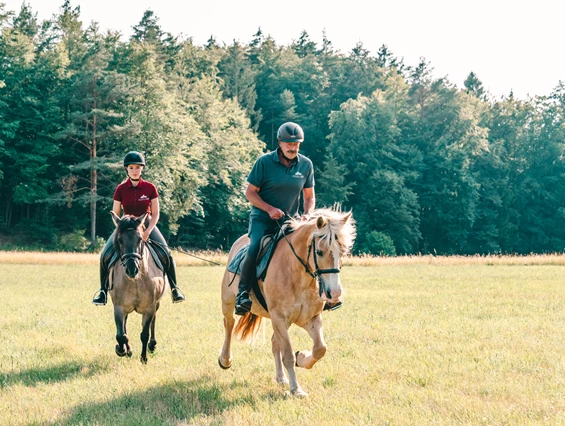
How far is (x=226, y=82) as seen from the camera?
90.5 metres

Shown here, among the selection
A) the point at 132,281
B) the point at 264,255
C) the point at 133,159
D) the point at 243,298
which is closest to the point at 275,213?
the point at 264,255

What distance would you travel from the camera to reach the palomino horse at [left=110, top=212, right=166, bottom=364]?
9.50 metres

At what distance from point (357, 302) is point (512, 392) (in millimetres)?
11686

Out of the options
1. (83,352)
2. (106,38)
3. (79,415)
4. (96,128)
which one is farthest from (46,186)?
(79,415)

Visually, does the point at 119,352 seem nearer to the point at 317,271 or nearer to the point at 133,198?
the point at 133,198

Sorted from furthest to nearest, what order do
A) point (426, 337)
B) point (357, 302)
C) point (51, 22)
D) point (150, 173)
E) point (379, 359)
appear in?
point (51, 22) → point (150, 173) → point (357, 302) → point (426, 337) → point (379, 359)

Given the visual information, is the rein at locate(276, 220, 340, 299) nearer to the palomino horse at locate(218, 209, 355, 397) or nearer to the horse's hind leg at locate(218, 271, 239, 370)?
the palomino horse at locate(218, 209, 355, 397)

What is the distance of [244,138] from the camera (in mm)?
80562

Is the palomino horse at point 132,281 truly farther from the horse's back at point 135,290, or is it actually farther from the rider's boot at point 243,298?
the rider's boot at point 243,298

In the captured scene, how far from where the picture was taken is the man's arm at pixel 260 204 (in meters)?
8.32

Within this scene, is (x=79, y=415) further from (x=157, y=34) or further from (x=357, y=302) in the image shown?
(x=157, y=34)

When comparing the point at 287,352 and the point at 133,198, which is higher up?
the point at 133,198

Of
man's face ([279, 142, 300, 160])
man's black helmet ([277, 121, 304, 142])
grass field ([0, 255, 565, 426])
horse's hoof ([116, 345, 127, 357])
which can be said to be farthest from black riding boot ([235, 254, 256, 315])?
horse's hoof ([116, 345, 127, 357])

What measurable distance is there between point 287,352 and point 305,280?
87cm
